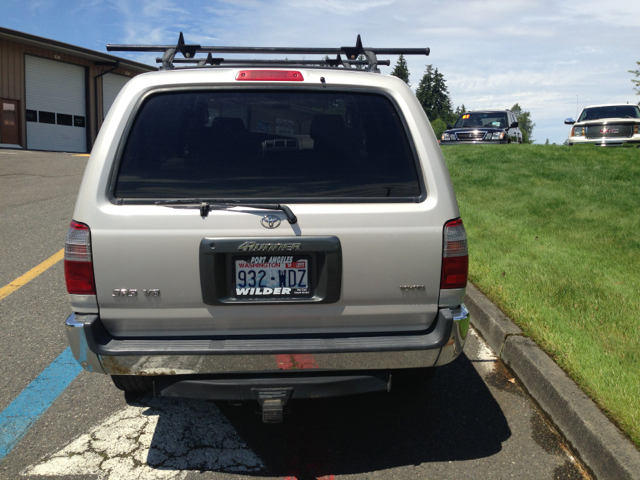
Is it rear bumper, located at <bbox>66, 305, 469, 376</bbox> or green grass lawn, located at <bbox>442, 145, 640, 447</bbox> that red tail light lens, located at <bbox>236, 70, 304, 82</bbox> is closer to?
rear bumper, located at <bbox>66, 305, 469, 376</bbox>

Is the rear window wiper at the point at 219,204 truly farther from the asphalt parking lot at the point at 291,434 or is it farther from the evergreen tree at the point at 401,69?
the evergreen tree at the point at 401,69

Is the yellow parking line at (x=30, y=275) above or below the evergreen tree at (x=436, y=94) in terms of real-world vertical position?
below

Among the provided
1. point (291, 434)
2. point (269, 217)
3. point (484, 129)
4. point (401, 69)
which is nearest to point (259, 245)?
point (269, 217)

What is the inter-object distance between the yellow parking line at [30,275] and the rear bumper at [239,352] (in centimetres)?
343

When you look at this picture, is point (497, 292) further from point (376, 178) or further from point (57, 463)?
point (57, 463)

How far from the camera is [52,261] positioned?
671cm

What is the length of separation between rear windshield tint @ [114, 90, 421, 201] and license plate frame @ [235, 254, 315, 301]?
0.29 metres

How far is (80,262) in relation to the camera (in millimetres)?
2605

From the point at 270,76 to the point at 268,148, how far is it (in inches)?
14.4

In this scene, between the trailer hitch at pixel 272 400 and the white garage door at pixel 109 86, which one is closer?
the trailer hitch at pixel 272 400

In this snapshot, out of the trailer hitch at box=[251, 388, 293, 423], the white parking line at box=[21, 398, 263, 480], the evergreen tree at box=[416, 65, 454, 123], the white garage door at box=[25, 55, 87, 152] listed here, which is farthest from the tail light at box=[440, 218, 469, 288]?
the evergreen tree at box=[416, 65, 454, 123]

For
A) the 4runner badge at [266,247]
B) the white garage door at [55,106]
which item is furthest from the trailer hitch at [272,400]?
the white garage door at [55,106]

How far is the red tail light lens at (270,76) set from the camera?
2840 millimetres

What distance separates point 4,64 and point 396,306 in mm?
31685
